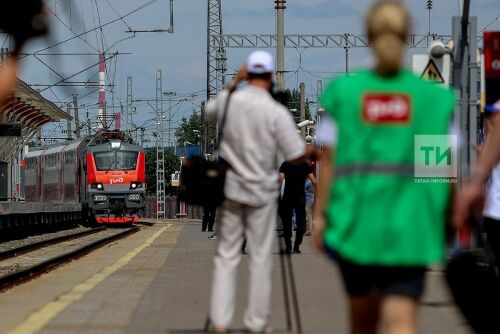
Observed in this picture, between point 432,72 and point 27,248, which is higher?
point 432,72

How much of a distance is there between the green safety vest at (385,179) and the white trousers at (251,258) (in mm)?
3089

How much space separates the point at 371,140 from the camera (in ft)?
15.8

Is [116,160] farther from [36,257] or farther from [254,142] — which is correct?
[254,142]

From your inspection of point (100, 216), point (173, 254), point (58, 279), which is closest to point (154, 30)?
point (100, 216)

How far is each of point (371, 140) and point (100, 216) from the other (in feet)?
140

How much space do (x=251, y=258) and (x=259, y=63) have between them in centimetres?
130

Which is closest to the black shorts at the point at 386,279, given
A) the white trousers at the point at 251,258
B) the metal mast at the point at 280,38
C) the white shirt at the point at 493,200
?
the white trousers at the point at 251,258

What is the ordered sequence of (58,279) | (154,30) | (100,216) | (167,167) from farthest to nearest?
(167,167)
(154,30)
(100,216)
(58,279)

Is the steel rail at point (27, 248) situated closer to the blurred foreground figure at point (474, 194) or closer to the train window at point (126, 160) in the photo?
the train window at point (126, 160)

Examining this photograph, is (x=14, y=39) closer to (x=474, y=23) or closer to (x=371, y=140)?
(x=371, y=140)

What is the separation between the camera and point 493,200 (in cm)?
808

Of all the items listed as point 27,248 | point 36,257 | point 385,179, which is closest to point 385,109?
point 385,179

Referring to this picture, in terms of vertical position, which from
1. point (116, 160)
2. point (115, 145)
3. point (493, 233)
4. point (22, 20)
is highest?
point (115, 145)

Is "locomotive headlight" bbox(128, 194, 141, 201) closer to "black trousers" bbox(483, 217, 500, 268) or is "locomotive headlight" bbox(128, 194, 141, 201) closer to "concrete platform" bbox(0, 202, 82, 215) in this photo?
"concrete platform" bbox(0, 202, 82, 215)
